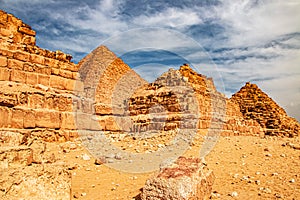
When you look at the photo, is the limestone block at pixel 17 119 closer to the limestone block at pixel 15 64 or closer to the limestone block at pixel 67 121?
the limestone block at pixel 67 121

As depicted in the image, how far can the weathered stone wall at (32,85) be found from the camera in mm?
6988

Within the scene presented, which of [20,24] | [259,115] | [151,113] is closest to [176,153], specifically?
[151,113]

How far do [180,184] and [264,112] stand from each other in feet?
122

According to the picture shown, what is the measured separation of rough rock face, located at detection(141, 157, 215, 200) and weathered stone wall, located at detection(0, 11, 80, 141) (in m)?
3.72

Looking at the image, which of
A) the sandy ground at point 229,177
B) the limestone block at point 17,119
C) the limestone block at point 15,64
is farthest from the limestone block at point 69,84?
the sandy ground at point 229,177

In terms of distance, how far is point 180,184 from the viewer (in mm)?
3354

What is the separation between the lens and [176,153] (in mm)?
7578

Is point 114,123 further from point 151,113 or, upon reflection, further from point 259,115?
point 259,115

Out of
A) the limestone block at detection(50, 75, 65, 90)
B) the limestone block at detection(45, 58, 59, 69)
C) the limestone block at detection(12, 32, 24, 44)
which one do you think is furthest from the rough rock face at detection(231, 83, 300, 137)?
the limestone block at detection(12, 32, 24, 44)

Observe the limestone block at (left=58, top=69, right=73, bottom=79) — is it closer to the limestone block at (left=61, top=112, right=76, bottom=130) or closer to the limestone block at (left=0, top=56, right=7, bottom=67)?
the limestone block at (left=0, top=56, right=7, bottom=67)

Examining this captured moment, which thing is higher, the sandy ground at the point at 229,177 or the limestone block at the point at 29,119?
the limestone block at the point at 29,119

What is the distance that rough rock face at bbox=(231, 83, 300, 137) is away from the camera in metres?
33.9

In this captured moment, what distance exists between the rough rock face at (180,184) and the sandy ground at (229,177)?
499 mm

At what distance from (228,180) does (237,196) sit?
93 centimetres
